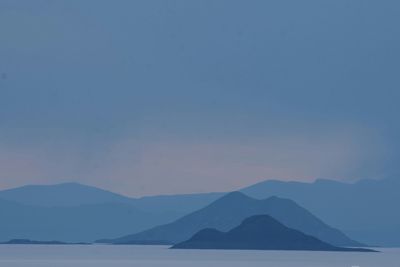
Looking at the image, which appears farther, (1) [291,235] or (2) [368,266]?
(1) [291,235]

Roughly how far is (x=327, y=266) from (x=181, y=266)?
13806 mm

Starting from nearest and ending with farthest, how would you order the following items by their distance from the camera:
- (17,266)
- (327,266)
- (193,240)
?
(17,266), (327,266), (193,240)

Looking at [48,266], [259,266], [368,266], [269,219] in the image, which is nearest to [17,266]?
[48,266]

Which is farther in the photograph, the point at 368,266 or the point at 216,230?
the point at 216,230

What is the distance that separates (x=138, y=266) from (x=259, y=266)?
1175cm

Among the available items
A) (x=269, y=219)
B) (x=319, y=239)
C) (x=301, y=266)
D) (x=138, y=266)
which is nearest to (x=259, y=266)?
(x=301, y=266)

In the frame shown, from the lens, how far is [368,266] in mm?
108562

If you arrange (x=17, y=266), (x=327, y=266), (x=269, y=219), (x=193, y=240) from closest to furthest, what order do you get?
(x=17, y=266) < (x=327, y=266) < (x=269, y=219) < (x=193, y=240)

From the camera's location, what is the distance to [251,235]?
600 ft

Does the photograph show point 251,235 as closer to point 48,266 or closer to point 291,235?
point 291,235

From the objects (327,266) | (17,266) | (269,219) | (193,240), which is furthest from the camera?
(193,240)

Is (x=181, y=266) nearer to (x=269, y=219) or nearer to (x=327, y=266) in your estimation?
(x=327, y=266)

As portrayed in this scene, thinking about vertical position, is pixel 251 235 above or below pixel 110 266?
above

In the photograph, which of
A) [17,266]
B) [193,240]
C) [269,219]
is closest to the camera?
→ [17,266]
